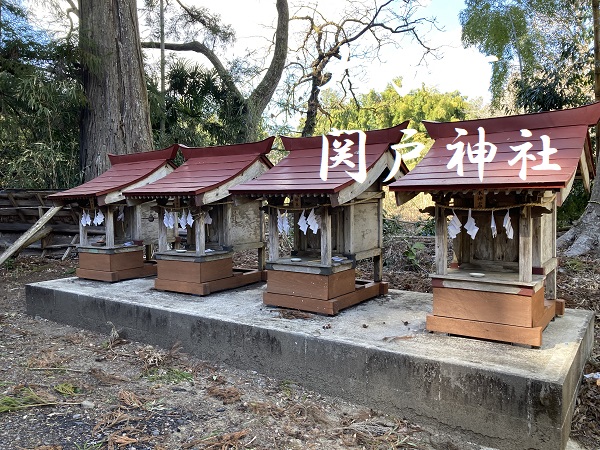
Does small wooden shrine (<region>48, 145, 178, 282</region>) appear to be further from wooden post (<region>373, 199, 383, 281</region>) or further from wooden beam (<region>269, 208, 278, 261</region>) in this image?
wooden post (<region>373, 199, 383, 281</region>)

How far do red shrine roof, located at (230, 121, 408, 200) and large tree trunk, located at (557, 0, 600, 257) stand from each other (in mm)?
5373

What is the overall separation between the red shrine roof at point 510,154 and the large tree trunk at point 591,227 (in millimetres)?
5062

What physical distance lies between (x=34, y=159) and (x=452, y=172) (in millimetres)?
10697

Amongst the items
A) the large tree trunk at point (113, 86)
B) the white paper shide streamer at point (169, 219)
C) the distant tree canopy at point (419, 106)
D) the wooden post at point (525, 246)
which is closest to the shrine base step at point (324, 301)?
the white paper shide streamer at point (169, 219)

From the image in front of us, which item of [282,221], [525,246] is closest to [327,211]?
[282,221]

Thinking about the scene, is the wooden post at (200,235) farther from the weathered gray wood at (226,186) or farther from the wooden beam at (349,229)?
the wooden beam at (349,229)

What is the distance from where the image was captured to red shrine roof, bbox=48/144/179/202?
276 inches

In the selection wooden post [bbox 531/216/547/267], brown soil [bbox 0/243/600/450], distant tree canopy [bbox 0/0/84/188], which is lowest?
brown soil [bbox 0/243/600/450]

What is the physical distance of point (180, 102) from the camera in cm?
1352

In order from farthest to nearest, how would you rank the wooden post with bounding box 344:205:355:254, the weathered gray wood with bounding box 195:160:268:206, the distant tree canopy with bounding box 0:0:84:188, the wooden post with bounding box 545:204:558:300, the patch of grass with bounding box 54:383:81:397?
the distant tree canopy with bounding box 0:0:84:188 → the weathered gray wood with bounding box 195:160:268:206 → the wooden post with bounding box 344:205:355:254 → the wooden post with bounding box 545:204:558:300 → the patch of grass with bounding box 54:383:81:397

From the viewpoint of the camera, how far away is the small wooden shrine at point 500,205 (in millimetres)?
3984

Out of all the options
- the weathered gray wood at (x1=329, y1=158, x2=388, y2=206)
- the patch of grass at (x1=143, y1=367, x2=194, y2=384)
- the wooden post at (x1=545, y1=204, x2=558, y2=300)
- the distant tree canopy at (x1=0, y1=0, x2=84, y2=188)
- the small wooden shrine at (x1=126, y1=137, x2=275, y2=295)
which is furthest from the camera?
the distant tree canopy at (x1=0, y1=0, x2=84, y2=188)

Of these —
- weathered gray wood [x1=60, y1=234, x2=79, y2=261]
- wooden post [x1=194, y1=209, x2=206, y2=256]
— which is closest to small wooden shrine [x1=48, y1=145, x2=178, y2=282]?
wooden post [x1=194, y1=209, x2=206, y2=256]

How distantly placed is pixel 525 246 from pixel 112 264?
5.77m
